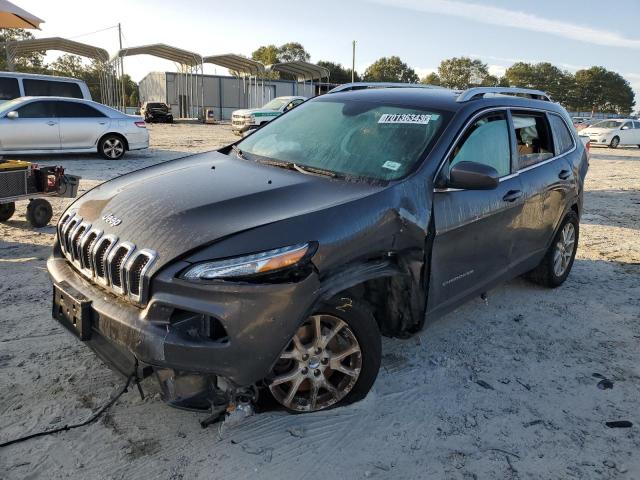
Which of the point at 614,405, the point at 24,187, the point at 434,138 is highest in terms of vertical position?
the point at 434,138

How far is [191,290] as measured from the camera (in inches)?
86.9

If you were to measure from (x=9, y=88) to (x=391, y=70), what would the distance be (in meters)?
81.3

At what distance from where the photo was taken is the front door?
10.2ft

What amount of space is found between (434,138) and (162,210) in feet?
5.55

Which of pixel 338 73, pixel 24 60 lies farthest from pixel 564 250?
pixel 338 73

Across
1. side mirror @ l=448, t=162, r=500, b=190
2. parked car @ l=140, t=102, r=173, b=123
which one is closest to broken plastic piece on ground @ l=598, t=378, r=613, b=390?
side mirror @ l=448, t=162, r=500, b=190

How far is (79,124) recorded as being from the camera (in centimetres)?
1198

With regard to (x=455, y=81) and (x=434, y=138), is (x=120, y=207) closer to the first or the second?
(x=434, y=138)

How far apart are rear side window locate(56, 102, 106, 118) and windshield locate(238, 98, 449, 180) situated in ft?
31.0

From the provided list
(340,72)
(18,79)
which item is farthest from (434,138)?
(340,72)

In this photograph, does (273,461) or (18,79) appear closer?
(273,461)

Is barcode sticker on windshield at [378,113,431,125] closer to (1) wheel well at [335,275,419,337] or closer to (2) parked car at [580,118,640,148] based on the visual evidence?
(1) wheel well at [335,275,419,337]

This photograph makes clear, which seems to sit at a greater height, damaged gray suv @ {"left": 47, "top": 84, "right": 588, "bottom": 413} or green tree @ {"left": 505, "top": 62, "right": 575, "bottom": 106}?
green tree @ {"left": 505, "top": 62, "right": 575, "bottom": 106}

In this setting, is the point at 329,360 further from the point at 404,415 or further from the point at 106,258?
the point at 106,258
